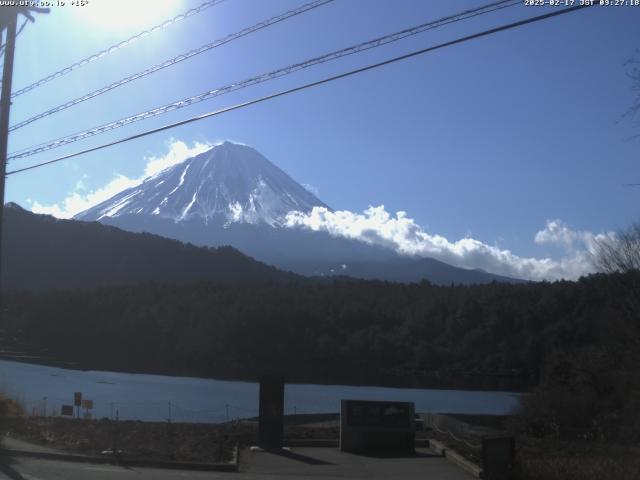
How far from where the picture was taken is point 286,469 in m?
13.9

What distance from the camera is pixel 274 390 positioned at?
55.4 feet

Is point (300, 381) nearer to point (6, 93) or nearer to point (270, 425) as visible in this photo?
point (270, 425)

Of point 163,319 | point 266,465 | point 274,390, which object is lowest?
point 266,465

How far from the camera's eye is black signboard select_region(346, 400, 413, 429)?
53.9 ft

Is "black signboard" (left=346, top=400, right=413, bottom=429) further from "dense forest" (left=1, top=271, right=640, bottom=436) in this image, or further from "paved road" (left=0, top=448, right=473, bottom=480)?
"dense forest" (left=1, top=271, right=640, bottom=436)

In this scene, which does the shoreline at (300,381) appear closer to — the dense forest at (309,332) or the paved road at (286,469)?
the dense forest at (309,332)

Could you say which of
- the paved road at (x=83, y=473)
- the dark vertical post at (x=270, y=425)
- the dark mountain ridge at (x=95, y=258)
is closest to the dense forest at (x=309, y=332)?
the dark mountain ridge at (x=95, y=258)

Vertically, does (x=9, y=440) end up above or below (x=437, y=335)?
below

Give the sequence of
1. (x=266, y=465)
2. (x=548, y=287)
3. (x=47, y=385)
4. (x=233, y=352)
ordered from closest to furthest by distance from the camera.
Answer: (x=266, y=465)
(x=47, y=385)
(x=233, y=352)
(x=548, y=287)

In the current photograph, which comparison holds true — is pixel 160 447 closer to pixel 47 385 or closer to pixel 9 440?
pixel 9 440

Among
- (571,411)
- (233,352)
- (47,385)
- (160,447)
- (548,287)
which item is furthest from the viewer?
(548,287)

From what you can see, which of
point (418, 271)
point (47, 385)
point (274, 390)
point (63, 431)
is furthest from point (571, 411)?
point (418, 271)

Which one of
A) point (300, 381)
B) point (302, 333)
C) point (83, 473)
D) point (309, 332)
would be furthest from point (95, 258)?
point (83, 473)

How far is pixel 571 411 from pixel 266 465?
14455 mm
